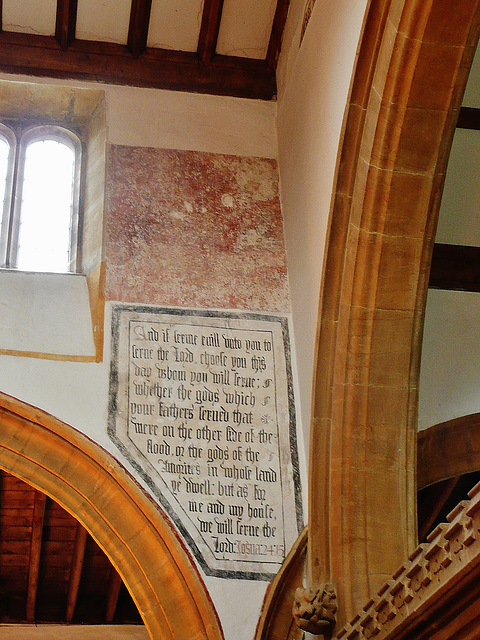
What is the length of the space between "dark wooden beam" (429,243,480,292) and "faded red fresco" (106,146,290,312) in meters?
1.09

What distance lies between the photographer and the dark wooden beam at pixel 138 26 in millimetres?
7668

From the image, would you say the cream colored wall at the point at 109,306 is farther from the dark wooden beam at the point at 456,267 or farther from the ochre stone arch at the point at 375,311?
the dark wooden beam at the point at 456,267

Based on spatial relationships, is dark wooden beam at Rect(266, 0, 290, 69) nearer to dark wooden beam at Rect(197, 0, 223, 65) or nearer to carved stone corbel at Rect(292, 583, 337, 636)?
dark wooden beam at Rect(197, 0, 223, 65)

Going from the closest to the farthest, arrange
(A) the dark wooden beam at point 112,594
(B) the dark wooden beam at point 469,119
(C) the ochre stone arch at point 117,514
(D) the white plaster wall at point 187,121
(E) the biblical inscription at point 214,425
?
(C) the ochre stone arch at point 117,514, (E) the biblical inscription at point 214,425, (B) the dark wooden beam at point 469,119, (D) the white plaster wall at point 187,121, (A) the dark wooden beam at point 112,594

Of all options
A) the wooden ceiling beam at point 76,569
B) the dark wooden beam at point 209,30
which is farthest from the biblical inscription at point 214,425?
the dark wooden beam at point 209,30

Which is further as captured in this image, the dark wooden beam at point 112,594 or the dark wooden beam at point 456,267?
the dark wooden beam at point 112,594

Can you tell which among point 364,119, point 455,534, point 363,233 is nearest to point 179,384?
point 363,233

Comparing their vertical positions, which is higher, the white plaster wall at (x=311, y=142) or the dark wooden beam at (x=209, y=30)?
the dark wooden beam at (x=209, y=30)

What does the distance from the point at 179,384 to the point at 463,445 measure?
188cm

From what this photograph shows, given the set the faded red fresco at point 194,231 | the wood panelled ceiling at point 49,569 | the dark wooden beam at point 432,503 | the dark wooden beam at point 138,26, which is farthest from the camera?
the wood panelled ceiling at point 49,569

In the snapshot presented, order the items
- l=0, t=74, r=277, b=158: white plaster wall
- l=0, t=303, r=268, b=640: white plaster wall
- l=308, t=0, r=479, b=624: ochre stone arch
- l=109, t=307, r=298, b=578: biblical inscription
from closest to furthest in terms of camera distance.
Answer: l=308, t=0, r=479, b=624: ochre stone arch < l=109, t=307, r=298, b=578: biblical inscription < l=0, t=303, r=268, b=640: white plaster wall < l=0, t=74, r=277, b=158: white plaster wall

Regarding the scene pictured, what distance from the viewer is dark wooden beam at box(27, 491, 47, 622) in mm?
7836

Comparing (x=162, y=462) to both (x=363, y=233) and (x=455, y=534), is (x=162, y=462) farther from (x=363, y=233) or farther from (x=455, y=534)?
(x=455, y=534)

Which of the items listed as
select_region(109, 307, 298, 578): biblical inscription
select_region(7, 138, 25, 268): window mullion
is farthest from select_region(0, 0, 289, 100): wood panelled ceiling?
select_region(109, 307, 298, 578): biblical inscription
